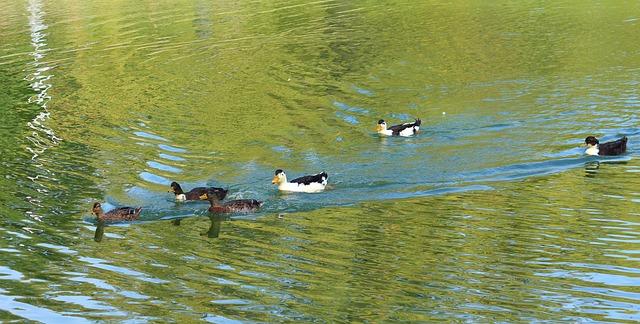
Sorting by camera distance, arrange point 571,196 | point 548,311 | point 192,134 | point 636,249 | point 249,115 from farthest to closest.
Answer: point 249,115, point 192,134, point 571,196, point 636,249, point 548,311

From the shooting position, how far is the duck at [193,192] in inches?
707

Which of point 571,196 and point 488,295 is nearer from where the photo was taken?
point 488,295

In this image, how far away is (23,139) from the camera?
2358 centimetres

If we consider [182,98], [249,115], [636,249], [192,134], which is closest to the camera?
[636,249]

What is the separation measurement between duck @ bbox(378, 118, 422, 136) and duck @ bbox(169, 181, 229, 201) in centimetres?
546

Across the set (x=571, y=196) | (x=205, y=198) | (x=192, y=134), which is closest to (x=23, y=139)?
(x=192, y=134)

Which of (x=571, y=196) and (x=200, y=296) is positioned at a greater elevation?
(x=571, y=196)

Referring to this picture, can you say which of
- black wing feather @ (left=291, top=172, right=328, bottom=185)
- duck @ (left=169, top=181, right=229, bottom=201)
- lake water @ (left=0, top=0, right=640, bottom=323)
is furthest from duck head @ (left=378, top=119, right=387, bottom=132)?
duck @ (left=169, top=181, right=229, bottom=201)

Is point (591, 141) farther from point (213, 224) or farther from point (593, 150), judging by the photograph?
point (213, 224)

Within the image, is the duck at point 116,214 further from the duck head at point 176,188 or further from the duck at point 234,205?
the duck at point 234,205

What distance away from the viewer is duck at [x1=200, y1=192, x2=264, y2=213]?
17.3m

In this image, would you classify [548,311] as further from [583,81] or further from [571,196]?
[583,81]

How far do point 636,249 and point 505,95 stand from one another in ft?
39.9

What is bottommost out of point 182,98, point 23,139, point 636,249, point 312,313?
point 312,313
